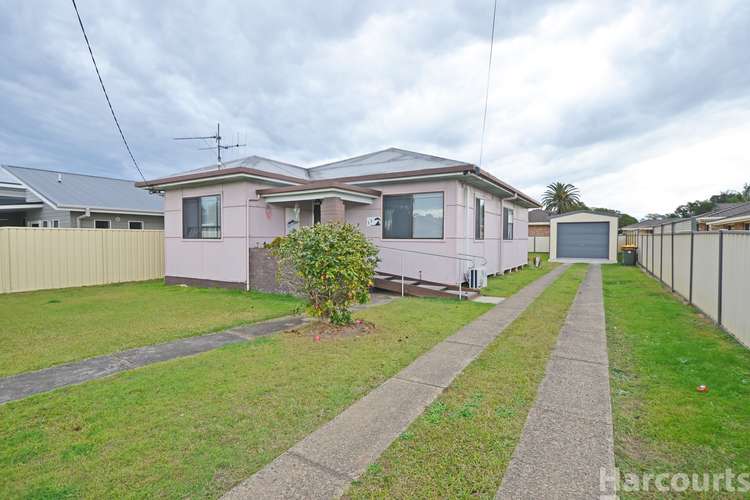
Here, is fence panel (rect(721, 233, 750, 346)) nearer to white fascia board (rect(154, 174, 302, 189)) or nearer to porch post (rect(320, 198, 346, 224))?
porch post (rect(320, 198, 346, 224))

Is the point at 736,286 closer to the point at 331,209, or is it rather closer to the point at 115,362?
the point at 331,209

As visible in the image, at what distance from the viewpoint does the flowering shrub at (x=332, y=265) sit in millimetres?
5859

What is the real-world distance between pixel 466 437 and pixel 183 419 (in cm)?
238

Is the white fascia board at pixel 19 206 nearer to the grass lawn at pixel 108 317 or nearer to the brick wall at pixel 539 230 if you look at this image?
the grass lawn at pixel 108 317

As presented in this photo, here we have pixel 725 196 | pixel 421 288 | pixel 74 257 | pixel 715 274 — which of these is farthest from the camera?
pixel 725 196

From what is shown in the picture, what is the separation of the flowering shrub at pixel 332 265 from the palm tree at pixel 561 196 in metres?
46.8

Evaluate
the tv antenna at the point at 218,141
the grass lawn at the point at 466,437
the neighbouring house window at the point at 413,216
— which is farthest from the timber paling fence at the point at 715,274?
the tv antenna at the point at 218,141

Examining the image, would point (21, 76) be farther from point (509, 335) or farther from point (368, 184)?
point (509, 335)

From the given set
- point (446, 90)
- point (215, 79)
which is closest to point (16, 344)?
point (215, 79)

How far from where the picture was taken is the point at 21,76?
10430 millimetres

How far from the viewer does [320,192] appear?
33.1 ft

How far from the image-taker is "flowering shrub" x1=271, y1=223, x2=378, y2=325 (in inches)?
231

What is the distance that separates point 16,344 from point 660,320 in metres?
10.9

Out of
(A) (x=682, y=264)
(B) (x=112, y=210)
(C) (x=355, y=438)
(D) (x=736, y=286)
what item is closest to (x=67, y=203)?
(B) (x=112, y=210)
